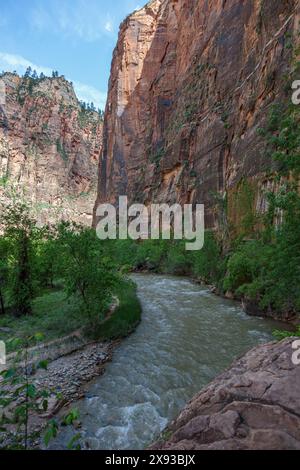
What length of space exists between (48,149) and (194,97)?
84.6 metres

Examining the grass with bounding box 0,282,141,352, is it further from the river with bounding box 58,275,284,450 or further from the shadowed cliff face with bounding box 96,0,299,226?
the shadowed cliff face with bounding box 96,0,299,226

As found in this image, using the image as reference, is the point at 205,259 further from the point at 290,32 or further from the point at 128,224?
the point at 128,224

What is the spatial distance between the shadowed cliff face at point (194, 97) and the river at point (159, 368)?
1082 cm

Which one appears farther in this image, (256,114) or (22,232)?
(256,114)

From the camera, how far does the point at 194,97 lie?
4444cm

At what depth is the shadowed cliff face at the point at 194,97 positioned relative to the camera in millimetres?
22984

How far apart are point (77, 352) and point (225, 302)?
10.9m

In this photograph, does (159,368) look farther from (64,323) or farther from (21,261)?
(21,261)

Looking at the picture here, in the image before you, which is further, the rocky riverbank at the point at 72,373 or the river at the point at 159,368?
the rocky riverbank at the point at 72,373

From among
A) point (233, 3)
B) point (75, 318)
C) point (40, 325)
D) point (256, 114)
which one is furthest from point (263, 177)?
point (233, 3)

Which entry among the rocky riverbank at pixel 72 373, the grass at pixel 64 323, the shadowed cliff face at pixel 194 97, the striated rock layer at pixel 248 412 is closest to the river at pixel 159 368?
the rocky riverbank at pixel 72 373

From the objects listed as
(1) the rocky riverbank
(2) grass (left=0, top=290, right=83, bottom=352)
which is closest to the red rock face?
Result: (2) grass (left=0, top=290, right=83, bottom=352)

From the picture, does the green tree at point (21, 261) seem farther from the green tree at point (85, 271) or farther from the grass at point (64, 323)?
the green tree at point (85, 271)

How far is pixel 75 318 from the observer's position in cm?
1256
